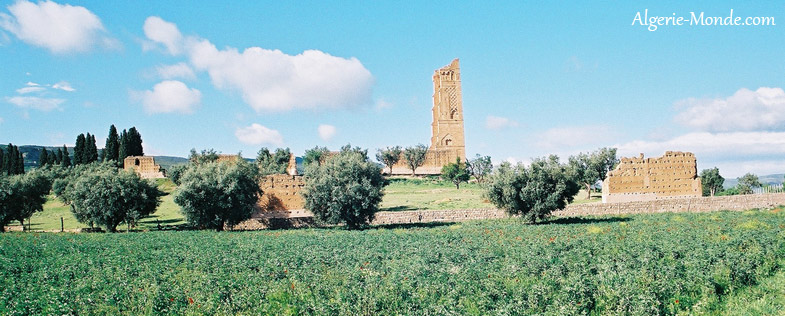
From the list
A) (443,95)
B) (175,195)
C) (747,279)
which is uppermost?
(443,95)

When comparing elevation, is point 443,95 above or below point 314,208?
above

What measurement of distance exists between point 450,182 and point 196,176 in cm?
4521

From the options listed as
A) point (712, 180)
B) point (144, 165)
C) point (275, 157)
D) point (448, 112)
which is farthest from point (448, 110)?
point (144, 165)

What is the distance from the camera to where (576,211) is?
45.4 m

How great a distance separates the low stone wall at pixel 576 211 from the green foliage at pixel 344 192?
4.35 m

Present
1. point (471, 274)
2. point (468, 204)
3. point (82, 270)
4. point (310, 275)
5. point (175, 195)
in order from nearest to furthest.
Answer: point (471, 274), point (310, 275), point (82, 270), point (175, 195), point (468, 204)

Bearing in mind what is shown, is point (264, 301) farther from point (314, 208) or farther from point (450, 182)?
point (450, 182)

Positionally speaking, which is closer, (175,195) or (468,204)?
(175,195)

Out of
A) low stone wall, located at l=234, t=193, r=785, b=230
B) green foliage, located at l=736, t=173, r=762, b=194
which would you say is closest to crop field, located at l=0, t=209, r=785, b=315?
low stone wall, located at l=234, t=193, r=785, b=230

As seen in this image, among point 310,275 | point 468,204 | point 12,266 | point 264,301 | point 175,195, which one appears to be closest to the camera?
point 264,301

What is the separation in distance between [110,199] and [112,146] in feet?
158

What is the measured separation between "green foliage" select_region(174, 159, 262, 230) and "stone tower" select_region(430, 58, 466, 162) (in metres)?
57.1

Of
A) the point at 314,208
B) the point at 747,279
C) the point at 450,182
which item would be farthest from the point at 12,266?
the point at 450,182

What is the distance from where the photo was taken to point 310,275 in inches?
650
